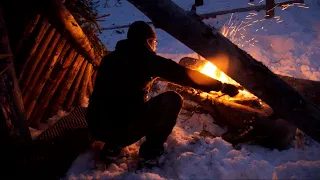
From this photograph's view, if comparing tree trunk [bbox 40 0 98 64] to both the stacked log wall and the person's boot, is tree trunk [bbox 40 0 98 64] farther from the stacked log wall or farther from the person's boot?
the person's boot

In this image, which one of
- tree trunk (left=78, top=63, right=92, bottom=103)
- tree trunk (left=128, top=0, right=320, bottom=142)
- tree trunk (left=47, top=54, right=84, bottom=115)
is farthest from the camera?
tree trunk (left=78, top=63, right=92, bottom=103)

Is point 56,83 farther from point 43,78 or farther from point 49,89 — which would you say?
point 43,78

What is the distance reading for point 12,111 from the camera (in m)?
3.07

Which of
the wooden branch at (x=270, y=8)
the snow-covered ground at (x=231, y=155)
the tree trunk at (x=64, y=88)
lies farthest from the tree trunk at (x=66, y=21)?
the wooden branch at (x=270, y=8)

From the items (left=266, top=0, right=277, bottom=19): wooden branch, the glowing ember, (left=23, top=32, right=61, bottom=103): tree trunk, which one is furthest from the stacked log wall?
(left=266, top=0, right=277, bottom=19): wooden branch

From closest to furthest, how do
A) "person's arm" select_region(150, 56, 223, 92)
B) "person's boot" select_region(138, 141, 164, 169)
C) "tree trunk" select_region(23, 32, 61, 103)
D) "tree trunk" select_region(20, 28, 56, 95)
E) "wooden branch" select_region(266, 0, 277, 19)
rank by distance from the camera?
1. "person's arm" select_region(150, 56, 223, 92)
2. "person's boot" select_region(138, 141, 164, 169)
3. "tree trunk" select_region(20, 28, 56, 95)
4. "tree trunk" select_region(23, 32, 61, 103)
5. "wooden branch" select_region(266, 0, 277, 19)

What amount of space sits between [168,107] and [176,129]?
1.02 m

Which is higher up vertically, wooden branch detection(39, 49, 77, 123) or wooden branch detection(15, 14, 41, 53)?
wooden branch detection(15, 14, 41, 53)

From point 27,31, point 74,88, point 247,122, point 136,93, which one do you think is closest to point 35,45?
point 27,31

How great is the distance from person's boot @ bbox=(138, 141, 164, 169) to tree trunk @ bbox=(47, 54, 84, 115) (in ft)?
5.79

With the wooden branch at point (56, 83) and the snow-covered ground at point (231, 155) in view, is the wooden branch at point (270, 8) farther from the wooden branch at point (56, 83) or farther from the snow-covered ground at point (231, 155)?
the wooden branch at point (56, 83)

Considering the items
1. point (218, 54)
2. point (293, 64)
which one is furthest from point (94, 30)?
point (293, 64)

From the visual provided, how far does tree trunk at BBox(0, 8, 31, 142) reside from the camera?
2932 millimetres

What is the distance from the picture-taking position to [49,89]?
3926 mm
